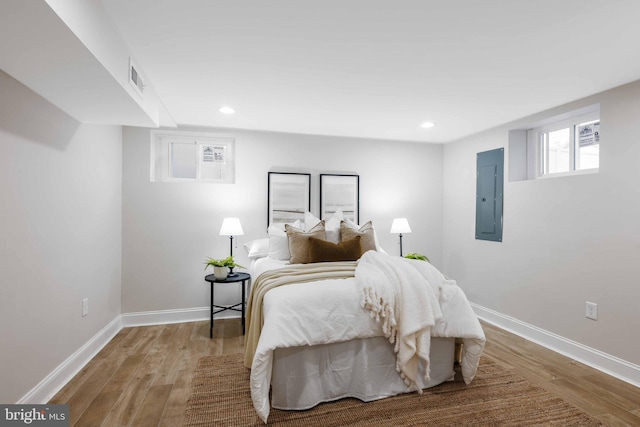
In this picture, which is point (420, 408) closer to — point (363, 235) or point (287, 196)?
→ point (363, 235)

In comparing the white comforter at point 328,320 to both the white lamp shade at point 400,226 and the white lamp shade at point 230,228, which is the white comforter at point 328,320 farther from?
the white lamp shade at point 400,226

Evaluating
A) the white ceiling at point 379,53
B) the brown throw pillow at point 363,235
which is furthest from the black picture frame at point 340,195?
the white ceiling at point 379,53

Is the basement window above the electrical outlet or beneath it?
above

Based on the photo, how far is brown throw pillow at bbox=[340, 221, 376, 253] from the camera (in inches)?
137

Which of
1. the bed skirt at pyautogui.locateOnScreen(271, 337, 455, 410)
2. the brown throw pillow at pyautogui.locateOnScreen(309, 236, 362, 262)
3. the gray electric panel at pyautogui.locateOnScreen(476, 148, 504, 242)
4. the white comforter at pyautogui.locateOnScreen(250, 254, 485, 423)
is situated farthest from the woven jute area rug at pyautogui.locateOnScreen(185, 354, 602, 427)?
the gray electric panel at pyautogui.locateOnScreen(476, 148, 504, 242)

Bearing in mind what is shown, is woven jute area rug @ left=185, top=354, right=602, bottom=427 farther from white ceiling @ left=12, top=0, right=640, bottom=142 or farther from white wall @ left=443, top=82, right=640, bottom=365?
white ceiling @ left=12, top=0, right=640, bottom=142

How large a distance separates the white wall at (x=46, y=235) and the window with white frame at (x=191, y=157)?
75 centimetres

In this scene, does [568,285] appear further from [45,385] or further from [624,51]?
[45,385]

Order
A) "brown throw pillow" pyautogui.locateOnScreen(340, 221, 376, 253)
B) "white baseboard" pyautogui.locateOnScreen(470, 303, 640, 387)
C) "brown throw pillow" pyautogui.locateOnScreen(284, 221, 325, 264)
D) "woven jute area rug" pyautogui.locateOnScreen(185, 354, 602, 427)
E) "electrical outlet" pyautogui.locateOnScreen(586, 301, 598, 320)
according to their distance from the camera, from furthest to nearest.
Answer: "brown throw pillow" pyautogui.locateOnScreen(340, 221, 376, 253), "brown throw pillow" pyautogui.locateOnScreen(284, 221, 325, 264), "electrical outlet" pyautogui.locateOnScreen(586, 301, 598, 320), "white baseboard" pyautogui.locateOnScreen(470, 303, 640, 387), "woven jute area rug" pyautogui.locateOnScreen(185, 354, 602, 427)

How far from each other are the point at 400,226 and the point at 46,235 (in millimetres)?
3686

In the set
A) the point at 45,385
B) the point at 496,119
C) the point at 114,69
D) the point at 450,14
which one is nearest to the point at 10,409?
the point at 45,385

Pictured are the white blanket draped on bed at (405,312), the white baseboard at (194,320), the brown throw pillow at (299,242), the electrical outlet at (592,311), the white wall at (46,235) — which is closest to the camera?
the white wall at (46,235)

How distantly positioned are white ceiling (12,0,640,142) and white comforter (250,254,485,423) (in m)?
1.57

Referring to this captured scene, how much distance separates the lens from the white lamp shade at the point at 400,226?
4.36 m
